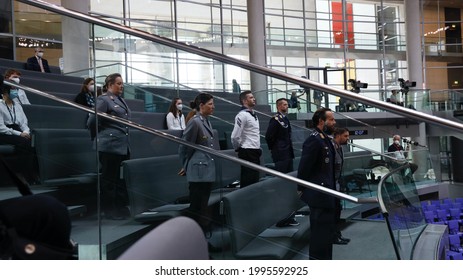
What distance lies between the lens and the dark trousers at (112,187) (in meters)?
2.77

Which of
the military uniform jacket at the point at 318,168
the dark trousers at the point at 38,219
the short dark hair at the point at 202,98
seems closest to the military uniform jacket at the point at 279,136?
the military uniform jacket at the point at 318,168

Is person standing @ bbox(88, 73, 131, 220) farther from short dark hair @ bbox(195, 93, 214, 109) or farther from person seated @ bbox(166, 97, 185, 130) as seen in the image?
short dark hair @ bbox(195, 93, 214, 109)

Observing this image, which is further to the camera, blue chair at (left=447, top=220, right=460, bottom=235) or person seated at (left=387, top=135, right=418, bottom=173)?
blue chair at (left=447, top=220, right=460, bottom=235)

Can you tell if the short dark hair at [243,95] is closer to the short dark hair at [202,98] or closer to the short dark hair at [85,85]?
the short dark hair at [202,98]

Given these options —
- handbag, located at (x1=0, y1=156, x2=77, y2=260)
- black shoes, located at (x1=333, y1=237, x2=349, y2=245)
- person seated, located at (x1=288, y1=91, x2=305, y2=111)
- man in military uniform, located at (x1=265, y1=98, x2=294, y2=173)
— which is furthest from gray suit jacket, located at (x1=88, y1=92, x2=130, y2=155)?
person seated, located at (x1=288, y1=91, x2=305, y2=111)

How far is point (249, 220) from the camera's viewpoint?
113 inches

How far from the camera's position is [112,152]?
2.86 meters

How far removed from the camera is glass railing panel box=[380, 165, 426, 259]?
3.64m

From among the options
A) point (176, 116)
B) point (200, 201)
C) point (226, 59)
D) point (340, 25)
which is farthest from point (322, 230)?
point (340, 25)

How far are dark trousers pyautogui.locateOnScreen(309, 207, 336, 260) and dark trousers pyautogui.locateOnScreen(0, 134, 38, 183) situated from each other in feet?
5.42

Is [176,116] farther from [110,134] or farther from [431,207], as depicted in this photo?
[431,207]
